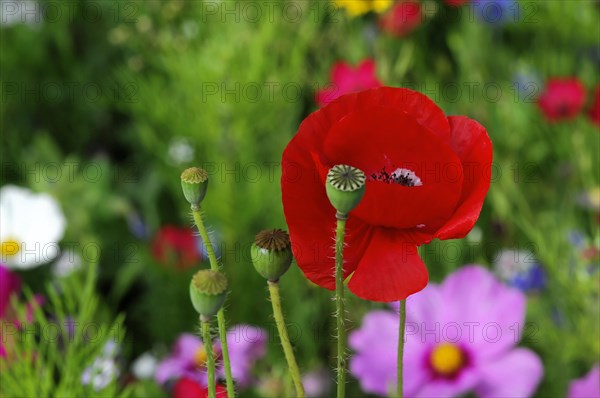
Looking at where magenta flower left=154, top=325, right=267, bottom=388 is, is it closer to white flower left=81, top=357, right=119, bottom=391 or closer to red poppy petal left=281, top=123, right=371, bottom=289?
white flower left=81, top=357, right=119, bottom=391

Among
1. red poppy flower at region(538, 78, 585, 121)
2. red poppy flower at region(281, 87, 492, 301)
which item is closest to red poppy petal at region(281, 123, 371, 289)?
red poppy flower at region(281, 87, 492, 301)

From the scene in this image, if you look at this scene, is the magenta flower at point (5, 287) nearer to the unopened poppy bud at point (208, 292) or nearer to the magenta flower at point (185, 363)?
the magenta flower at point (185, 363)

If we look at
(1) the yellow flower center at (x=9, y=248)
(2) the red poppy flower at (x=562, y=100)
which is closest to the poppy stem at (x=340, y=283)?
(1) the yellow flower center at (x=9, y=248)

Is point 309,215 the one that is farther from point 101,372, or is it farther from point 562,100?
point 562,100

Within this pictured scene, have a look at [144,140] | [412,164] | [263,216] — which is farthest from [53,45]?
[412,164]

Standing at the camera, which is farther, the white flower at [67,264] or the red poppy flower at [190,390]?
the white flower at [67,264]

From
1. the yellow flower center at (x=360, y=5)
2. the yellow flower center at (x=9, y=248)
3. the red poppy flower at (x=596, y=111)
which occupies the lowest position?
the yellow flower center at (x=9, y=248)

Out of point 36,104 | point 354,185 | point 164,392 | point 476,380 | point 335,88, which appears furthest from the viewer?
→ point 36,104

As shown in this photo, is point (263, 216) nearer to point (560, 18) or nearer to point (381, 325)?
point (381, 325)
